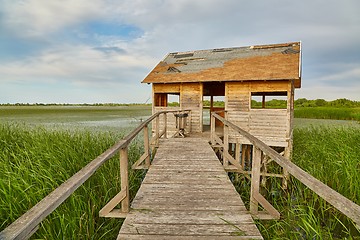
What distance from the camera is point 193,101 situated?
10945 millimetres

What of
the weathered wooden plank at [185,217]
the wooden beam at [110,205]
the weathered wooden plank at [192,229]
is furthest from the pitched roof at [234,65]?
the wooden beam at [110,205]

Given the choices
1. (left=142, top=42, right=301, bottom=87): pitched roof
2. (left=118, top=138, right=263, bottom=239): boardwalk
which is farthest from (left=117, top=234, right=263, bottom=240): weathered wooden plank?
(left=142, top=42, right=301, bottom=87): pitched roof

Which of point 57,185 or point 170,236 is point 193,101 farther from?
point 170,236

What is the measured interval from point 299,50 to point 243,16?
4.02m

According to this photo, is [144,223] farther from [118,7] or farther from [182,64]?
[182,64]

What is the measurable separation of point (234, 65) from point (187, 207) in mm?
9291

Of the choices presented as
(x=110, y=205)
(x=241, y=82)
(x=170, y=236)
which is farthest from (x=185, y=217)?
(x=241, y=82)

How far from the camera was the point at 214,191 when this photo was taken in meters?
3.41

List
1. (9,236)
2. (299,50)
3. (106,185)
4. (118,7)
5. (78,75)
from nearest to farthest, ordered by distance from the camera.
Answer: (9,236), (106,185), (118,7), (299,50), (78,75)

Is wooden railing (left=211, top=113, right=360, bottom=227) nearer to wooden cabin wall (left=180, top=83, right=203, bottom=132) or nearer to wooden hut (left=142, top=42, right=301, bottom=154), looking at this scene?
wooden hut (left=142, top=42, right=301, bottom=154)

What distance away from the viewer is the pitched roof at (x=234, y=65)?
948cm

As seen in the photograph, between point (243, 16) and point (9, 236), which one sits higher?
point (243, 16)

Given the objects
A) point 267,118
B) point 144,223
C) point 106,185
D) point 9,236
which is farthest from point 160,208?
point 267,118

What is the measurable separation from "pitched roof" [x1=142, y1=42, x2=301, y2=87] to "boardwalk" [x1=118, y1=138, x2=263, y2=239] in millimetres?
6168
